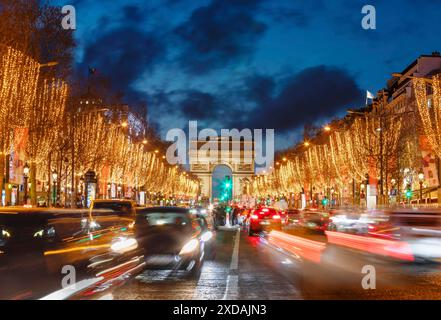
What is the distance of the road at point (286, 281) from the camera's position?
12.6 meters

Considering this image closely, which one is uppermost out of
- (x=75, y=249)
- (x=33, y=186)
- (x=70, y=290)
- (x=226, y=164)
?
(x=226, y=164)

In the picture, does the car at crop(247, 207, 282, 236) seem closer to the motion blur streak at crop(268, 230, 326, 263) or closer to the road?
the motion blur streak at crop(268, 230, 326, 263)

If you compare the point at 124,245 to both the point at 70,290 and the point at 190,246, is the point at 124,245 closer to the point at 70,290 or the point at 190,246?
the point at 190,246

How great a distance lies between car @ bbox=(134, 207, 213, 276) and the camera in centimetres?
1538

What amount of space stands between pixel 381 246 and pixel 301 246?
7.40 meters

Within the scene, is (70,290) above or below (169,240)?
below

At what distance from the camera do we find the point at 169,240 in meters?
15.4

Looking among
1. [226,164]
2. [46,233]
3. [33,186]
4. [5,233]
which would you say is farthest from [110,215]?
[226,164]

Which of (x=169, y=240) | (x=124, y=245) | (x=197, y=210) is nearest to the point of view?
(x=169, y=240)

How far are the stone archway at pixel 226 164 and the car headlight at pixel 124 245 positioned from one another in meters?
156

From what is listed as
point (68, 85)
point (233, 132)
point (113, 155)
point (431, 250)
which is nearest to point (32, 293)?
point (431, 250)

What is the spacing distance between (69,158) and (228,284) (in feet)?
149

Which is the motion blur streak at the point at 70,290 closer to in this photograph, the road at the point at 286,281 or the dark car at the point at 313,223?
the road at the point at 286,281
